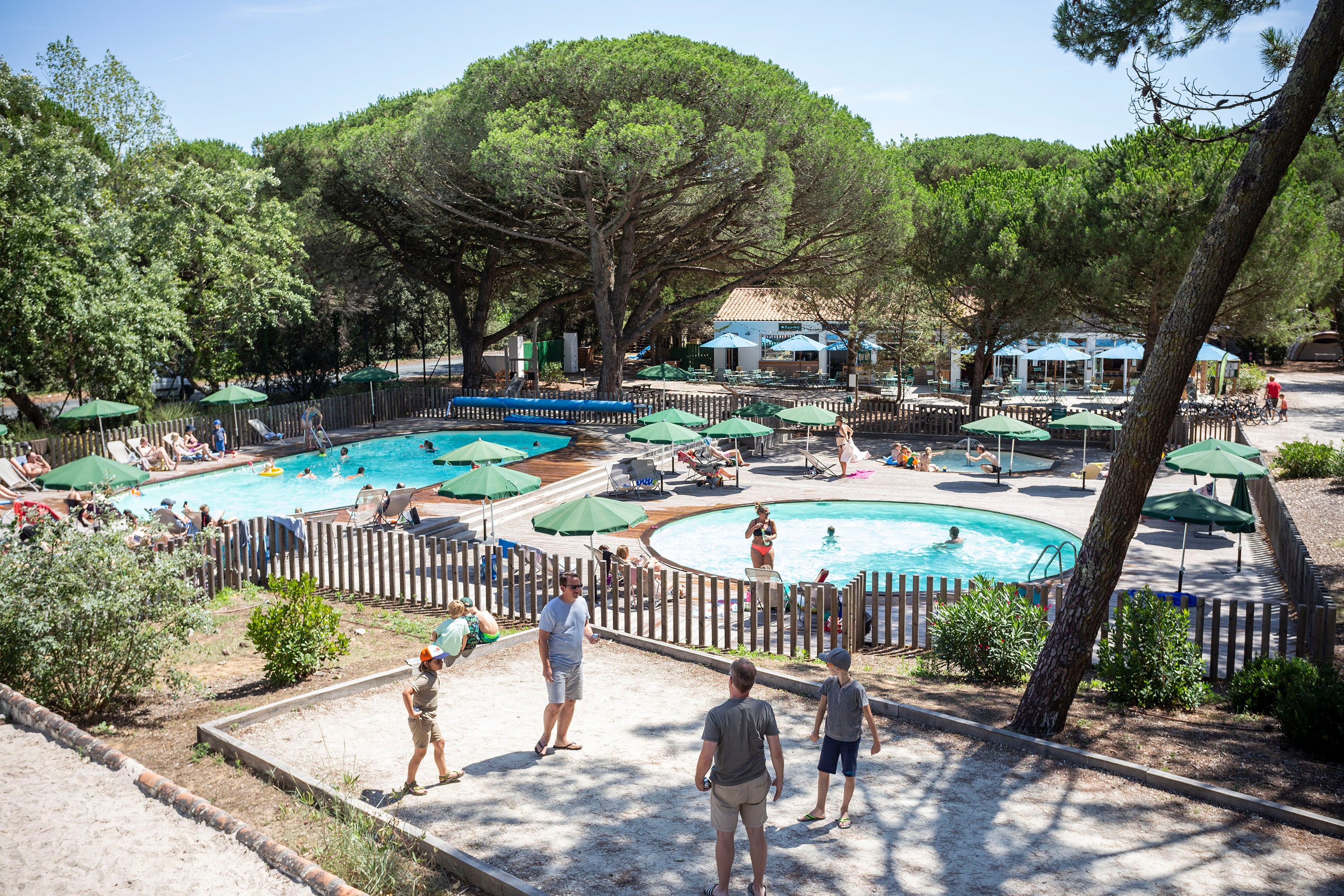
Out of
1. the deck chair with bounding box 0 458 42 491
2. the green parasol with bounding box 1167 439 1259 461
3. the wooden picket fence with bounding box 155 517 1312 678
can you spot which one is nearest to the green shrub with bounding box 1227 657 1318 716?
the wooden picket fence with bounding box 155 517 1312 678

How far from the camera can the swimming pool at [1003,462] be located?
24.3 metres

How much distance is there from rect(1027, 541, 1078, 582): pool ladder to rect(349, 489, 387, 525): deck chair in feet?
37.8

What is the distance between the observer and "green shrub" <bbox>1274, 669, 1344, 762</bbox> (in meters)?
7.80

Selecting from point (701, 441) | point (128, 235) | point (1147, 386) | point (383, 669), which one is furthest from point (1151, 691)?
point (128, 235)

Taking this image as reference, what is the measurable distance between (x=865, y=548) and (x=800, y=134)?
48.1 ft

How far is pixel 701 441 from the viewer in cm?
2525

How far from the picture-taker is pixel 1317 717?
791cm

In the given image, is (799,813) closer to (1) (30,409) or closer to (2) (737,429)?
(2) (737,429)

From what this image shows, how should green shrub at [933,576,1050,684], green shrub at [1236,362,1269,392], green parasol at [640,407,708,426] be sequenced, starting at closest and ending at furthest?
green shrub at [933,576,1050,684], green parasol at [640,407,708,426], green shrub at [1236,362,1269,392]

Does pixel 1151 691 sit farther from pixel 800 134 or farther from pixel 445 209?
pixel 445 209

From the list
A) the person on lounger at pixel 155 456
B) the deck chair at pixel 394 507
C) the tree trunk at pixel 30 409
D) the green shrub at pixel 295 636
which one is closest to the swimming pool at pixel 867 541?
the deck chair at pixel 394 507

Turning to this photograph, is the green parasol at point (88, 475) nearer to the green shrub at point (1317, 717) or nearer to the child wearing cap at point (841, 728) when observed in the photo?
the child wearing cap at point (841, 728)

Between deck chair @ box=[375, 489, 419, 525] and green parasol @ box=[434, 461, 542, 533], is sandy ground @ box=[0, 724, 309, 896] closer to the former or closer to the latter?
green parasol @ box=[434, 461, 542, 533]

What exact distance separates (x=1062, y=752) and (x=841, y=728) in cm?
248
